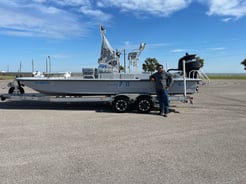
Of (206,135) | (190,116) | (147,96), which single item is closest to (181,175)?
(206,135)

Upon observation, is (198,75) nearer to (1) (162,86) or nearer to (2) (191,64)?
(2) (191,64)

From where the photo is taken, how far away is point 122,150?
4895 millimetres

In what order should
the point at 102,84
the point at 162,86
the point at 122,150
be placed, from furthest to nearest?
the point at 102,84 < the point at 162,86 < the point at 122,150

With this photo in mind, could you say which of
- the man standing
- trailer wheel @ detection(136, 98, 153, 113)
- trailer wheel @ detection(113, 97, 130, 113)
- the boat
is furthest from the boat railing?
trailer wheel @ detection(113, 97, 130, 113)

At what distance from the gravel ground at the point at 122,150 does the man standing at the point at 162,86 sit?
2.77 feet

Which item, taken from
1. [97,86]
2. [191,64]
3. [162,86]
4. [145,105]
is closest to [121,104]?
[145,105]

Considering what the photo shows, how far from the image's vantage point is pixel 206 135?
6.00 metres

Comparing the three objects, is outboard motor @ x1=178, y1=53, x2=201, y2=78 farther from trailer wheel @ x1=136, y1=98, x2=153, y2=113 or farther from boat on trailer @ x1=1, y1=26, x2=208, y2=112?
trailer wheel @ x1=136, y1=98, x2=153, y2=113

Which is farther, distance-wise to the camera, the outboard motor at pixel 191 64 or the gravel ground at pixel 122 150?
the outboard motor at pixel 191 64

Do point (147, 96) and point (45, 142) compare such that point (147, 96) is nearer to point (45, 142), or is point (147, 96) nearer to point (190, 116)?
point (190, 116)

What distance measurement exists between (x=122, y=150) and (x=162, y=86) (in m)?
4.43

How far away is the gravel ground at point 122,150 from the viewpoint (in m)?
3.72

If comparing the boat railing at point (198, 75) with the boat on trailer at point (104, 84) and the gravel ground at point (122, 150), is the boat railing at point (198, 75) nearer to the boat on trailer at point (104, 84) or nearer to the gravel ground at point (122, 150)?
the boat on trailer at point (104, 84)

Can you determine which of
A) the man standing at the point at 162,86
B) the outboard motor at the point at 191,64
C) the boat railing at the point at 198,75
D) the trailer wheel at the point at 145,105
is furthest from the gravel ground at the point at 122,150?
the outboard motor at the point at 191,64
